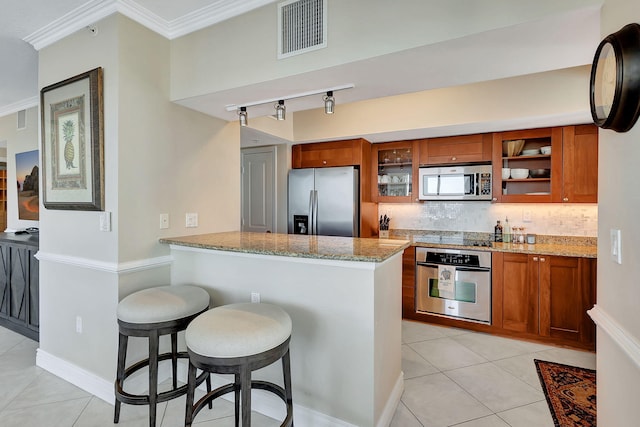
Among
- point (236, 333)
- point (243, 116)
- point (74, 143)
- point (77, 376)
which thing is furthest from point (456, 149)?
point (77, 376)

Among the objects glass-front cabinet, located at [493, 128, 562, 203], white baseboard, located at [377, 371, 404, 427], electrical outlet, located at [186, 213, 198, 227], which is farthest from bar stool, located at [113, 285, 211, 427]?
Answer: glass-front cabinet, located at [493, 128, 562, 203]

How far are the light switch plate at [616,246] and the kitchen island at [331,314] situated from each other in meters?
0.92

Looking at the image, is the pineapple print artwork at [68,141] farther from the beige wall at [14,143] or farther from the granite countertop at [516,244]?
the granite countertop at [516,244]

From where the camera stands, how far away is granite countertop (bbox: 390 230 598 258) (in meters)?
3.10

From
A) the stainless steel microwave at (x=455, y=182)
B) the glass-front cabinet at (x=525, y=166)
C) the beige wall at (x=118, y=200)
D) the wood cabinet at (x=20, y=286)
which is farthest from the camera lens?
the stainless steel microwave at (x=455, y=182)

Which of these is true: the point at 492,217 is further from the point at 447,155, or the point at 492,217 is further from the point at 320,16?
the point at 320,16

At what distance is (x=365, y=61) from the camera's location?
1738mm

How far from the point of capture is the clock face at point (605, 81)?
3.74 ft

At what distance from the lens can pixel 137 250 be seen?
224cm

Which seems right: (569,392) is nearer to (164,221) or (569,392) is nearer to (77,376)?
(164,221)

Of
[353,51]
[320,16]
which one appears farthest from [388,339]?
[320,16]

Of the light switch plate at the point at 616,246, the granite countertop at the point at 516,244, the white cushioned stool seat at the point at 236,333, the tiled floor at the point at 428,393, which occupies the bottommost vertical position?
the tiled floor at the point at 428,393

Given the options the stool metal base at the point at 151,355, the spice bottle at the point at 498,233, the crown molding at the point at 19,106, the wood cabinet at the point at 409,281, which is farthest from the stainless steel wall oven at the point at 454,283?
the crown molding at the point at 19,106

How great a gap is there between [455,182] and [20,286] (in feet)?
15.4
